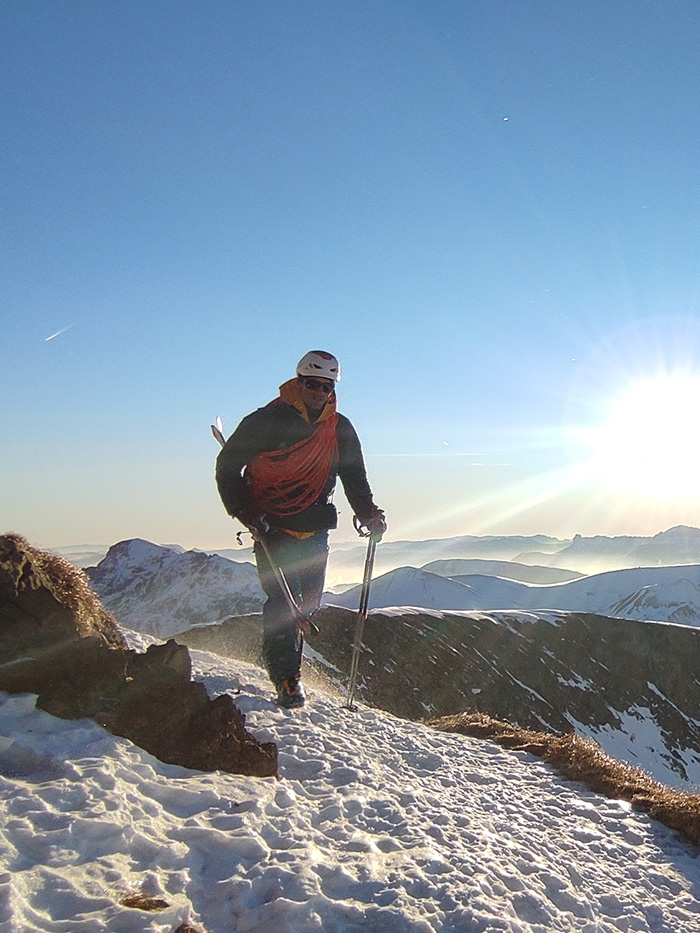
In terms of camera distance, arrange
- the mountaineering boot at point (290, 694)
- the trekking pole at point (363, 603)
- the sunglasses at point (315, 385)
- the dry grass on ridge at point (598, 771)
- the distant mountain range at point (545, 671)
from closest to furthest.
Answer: the dry grass on ridge at point (598, 771) < the mountaineering boot at point (290, 694) < the sunglasses at point (315, 385) < the trekking pole at point (363, 603) < the distant mountain range at point (545, 671)

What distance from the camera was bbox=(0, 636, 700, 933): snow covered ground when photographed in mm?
3389

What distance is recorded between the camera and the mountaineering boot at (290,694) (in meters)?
7.40

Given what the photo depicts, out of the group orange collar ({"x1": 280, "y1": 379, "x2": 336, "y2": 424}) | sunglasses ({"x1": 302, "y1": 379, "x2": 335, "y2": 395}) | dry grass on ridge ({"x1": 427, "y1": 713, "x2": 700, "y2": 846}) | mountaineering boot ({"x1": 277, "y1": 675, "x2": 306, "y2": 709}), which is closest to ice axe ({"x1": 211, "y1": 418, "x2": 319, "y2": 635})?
mountaineering boot ({"x1": 277, "y1": 675, "x2": 306, "y2": 709})

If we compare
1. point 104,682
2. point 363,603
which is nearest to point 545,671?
point 363,603

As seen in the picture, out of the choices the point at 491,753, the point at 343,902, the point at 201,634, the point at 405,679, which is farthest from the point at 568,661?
the point at 343,902

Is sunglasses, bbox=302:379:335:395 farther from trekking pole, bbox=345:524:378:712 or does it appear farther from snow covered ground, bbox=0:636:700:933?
snow covered ground, bbox=0:636:700:933

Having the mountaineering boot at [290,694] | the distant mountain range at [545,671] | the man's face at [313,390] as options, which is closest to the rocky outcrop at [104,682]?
the mountaineering boot at [290,694]

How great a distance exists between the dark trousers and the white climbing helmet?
2.00 metres

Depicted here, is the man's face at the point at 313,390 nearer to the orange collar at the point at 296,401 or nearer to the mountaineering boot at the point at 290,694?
the orange collar at the point at 296,401

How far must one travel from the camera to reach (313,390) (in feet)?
25.7

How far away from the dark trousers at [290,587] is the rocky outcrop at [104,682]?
5.15ft

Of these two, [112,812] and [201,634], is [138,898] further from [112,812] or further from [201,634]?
[201,634]

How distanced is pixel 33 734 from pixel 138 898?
6.17 ft

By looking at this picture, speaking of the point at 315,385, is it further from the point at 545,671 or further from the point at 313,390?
the point at 545,671
